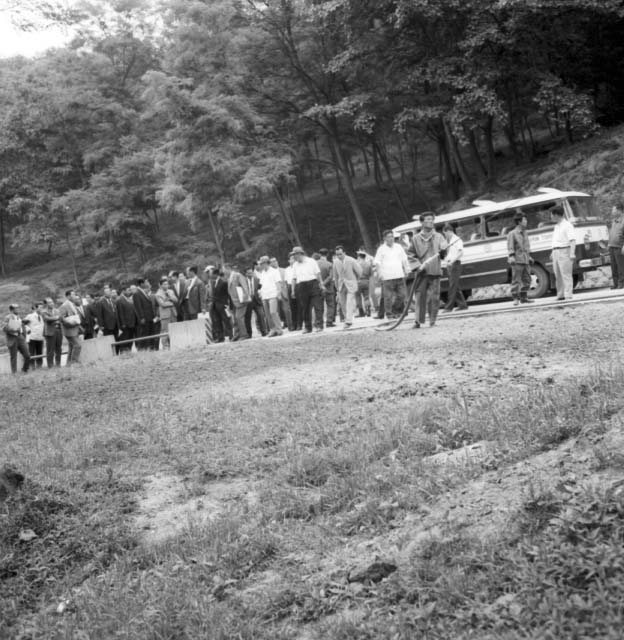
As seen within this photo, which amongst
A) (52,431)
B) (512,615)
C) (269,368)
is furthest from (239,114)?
(512,615)

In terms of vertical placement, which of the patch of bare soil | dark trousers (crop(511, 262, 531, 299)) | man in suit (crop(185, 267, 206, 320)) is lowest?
the patch of bare soil

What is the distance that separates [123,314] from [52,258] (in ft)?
119

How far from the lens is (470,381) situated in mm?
7320

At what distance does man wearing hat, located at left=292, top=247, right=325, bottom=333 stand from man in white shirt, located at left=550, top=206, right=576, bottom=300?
203 inches

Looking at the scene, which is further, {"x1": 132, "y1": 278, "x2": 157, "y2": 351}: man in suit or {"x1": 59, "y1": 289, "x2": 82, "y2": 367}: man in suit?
{"x1": 132, "y1": 278, "x2": 157, "y2": 351}: man in suit

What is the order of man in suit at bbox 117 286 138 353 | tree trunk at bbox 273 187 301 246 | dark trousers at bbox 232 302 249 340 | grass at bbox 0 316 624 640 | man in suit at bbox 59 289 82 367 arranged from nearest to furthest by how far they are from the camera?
grass at bbox 0 316 624 640 → man in suit at bbox 59 289 82 367 → dark trousers at bbox 232 302 249 340 → man in suit at bbox 117 286 138 353 → tree trunk at bbox 273 187 301 246

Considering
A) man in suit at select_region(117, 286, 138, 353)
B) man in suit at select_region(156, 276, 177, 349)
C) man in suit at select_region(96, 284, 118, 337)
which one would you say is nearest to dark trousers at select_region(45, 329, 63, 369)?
man in suit at select_region(96, 284, 118, 337)

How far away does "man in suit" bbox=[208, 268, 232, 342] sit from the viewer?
1862cm

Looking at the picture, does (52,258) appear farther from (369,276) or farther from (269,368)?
(269,368)

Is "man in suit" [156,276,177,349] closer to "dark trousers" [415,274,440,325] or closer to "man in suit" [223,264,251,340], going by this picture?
"man in suit" [223,264,251,340]

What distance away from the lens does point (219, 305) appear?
62.6ft

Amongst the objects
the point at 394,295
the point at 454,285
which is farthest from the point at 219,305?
the point at 454,285

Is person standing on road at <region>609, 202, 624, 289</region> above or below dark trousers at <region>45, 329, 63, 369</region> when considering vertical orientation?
above

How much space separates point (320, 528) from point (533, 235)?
14086 millimetres
